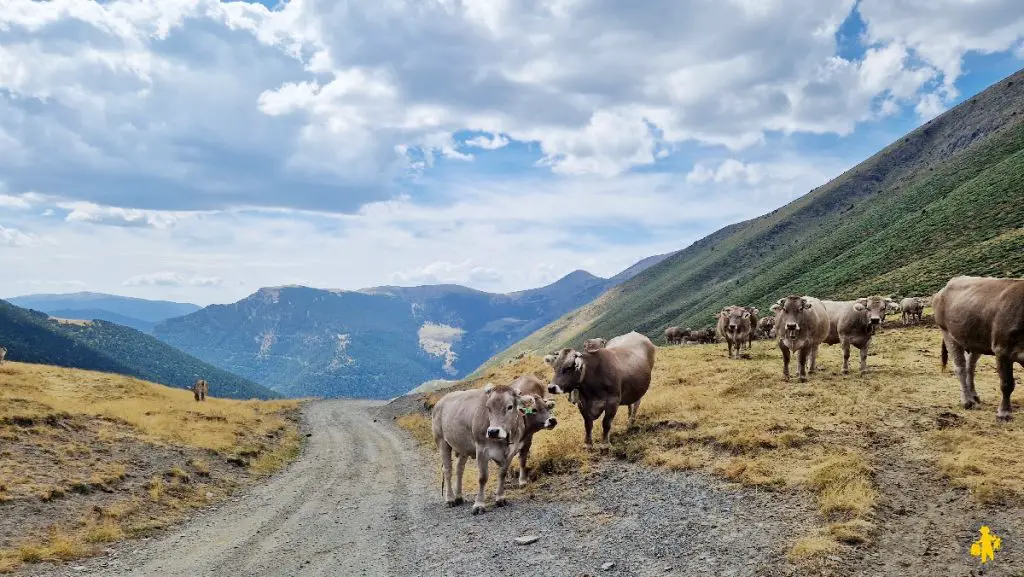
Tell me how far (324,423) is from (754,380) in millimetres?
37286

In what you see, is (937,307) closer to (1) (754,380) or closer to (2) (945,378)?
(2) (945,378)

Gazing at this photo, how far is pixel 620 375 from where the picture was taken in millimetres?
17297

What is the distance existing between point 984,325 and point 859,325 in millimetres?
7737

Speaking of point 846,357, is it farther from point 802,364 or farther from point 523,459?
point 523,459

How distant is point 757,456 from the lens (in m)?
13.3

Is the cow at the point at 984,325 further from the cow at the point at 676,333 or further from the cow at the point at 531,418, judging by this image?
the cow at the point at 676,333

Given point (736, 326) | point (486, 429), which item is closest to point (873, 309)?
point (736, 326)

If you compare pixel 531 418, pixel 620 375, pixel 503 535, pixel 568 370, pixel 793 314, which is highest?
pixel 793 314

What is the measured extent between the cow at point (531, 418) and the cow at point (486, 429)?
0.12 meters

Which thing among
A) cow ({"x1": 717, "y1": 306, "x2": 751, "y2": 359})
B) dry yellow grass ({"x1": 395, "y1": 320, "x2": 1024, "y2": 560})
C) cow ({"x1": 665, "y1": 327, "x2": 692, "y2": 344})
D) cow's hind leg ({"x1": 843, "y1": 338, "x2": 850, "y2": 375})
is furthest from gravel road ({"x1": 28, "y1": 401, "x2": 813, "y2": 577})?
cow ({"x1": 665, "y1": 327, "x2": 692, "y2": 344})

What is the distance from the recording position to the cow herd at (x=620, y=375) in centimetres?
1329

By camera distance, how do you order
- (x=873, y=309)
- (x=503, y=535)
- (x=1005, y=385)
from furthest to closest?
(x=873, y=309)
(x=1005, y=385)
(x=503, y=535)

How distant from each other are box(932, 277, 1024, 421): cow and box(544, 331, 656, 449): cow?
26.0 feet

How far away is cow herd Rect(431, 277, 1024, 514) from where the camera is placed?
1329 centimetres
